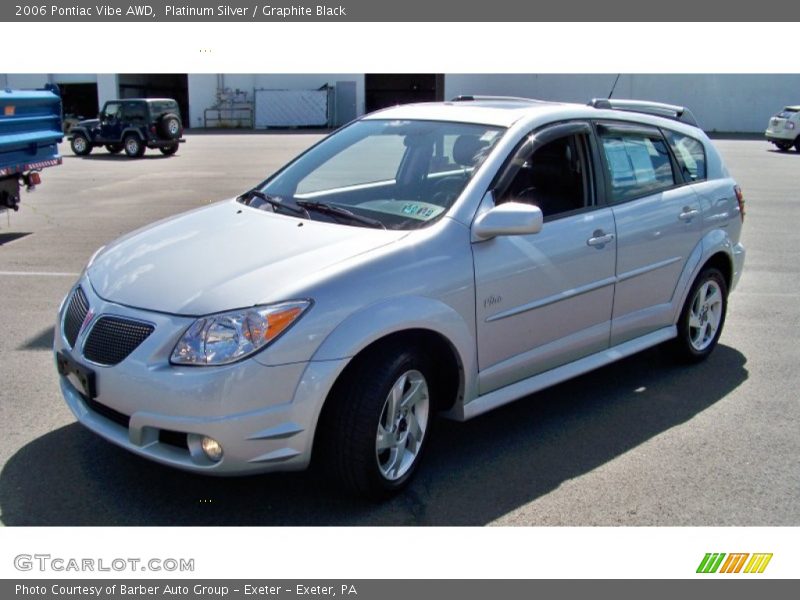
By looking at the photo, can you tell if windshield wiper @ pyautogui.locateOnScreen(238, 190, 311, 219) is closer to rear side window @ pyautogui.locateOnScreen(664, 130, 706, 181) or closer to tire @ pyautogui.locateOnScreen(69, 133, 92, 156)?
rear side window @ pyautogui.locateOnScreen(664, 130, 706, 181)

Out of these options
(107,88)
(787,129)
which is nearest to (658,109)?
(787,129)

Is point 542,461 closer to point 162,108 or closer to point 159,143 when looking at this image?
point 159,143

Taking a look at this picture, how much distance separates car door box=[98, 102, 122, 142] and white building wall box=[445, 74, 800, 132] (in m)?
18.8

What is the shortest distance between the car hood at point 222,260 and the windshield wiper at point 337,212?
0.09m

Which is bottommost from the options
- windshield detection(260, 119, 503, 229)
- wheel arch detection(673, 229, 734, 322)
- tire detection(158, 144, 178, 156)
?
tire detection(158, 144, 178, 156)

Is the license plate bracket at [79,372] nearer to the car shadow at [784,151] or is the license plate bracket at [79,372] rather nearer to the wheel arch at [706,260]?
the wheel arch at [706,260]

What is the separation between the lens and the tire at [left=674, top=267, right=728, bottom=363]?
5.56m

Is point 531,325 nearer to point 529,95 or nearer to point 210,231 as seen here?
point 210,231

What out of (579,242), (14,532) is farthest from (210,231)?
(579,242)

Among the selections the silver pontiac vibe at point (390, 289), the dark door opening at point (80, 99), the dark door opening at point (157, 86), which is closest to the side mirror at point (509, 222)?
the silver pontiac vibe at point (390, 289)

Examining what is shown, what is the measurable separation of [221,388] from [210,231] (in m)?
1.21

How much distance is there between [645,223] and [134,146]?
24.2 metres

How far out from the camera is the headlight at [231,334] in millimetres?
3266

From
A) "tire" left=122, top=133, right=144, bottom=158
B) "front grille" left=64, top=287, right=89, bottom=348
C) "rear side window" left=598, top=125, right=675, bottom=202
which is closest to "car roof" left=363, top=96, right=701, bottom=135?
"rear side window" left=598, top=125, right=675, bottom=202
